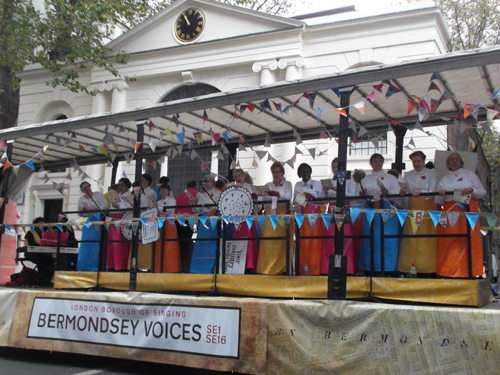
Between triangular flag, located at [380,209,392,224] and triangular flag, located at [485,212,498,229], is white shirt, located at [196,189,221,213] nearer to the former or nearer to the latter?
triangular flag, located at [380,209,392,224]

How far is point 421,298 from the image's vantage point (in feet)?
18.0

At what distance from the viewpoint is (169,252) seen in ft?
25.9

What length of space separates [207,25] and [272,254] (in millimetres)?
16157

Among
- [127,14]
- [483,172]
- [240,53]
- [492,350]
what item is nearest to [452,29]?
[240,53]

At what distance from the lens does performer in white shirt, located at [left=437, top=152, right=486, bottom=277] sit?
5754 millimetres

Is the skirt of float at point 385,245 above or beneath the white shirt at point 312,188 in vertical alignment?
beneath

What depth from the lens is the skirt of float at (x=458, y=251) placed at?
18.8 feet

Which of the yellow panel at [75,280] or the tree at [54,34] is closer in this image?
the yellow panel at [75,280]

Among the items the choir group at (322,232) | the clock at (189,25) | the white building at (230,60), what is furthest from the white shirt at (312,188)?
the clock at (189,25)

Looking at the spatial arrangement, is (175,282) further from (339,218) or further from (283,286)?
(339,218)

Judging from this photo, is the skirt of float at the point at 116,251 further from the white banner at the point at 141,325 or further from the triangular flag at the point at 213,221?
the triangular flag at the point at 213,221

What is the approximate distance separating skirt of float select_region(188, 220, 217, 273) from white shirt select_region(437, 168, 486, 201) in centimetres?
300

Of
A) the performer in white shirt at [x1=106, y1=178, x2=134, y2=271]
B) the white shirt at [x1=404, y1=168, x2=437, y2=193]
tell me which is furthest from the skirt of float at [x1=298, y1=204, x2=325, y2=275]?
the performer in white shirt at [x1=106, y1=178, x2=134, y2=271]

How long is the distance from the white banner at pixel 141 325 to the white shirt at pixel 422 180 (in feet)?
8.95
